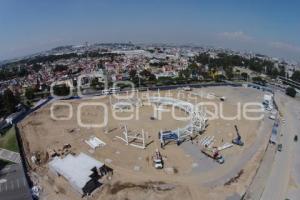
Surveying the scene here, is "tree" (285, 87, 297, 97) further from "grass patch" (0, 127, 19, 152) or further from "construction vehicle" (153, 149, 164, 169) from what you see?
"grass patch" (0, 127, 19, 152)

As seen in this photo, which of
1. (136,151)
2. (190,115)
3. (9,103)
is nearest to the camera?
(136,151)

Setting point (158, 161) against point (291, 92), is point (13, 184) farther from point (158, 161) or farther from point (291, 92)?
point (291, 92)

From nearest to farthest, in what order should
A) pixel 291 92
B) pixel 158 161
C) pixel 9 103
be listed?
pixel 158 161 → pixel 9 103 → pixel 291 92

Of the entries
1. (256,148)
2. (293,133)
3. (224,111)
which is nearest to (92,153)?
(256,148)

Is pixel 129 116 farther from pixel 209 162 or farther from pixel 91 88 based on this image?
pixel 91 88

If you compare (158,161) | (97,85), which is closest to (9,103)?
(97,85)

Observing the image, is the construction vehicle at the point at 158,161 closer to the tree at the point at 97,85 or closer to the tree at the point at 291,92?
the tree at the point at 97,85

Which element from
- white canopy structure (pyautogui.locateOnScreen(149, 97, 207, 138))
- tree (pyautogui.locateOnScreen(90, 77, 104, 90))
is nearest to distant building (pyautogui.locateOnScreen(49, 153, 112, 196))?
white canopy structure (pyautogui.locateOnScreen(149, 97, 207, 138))
